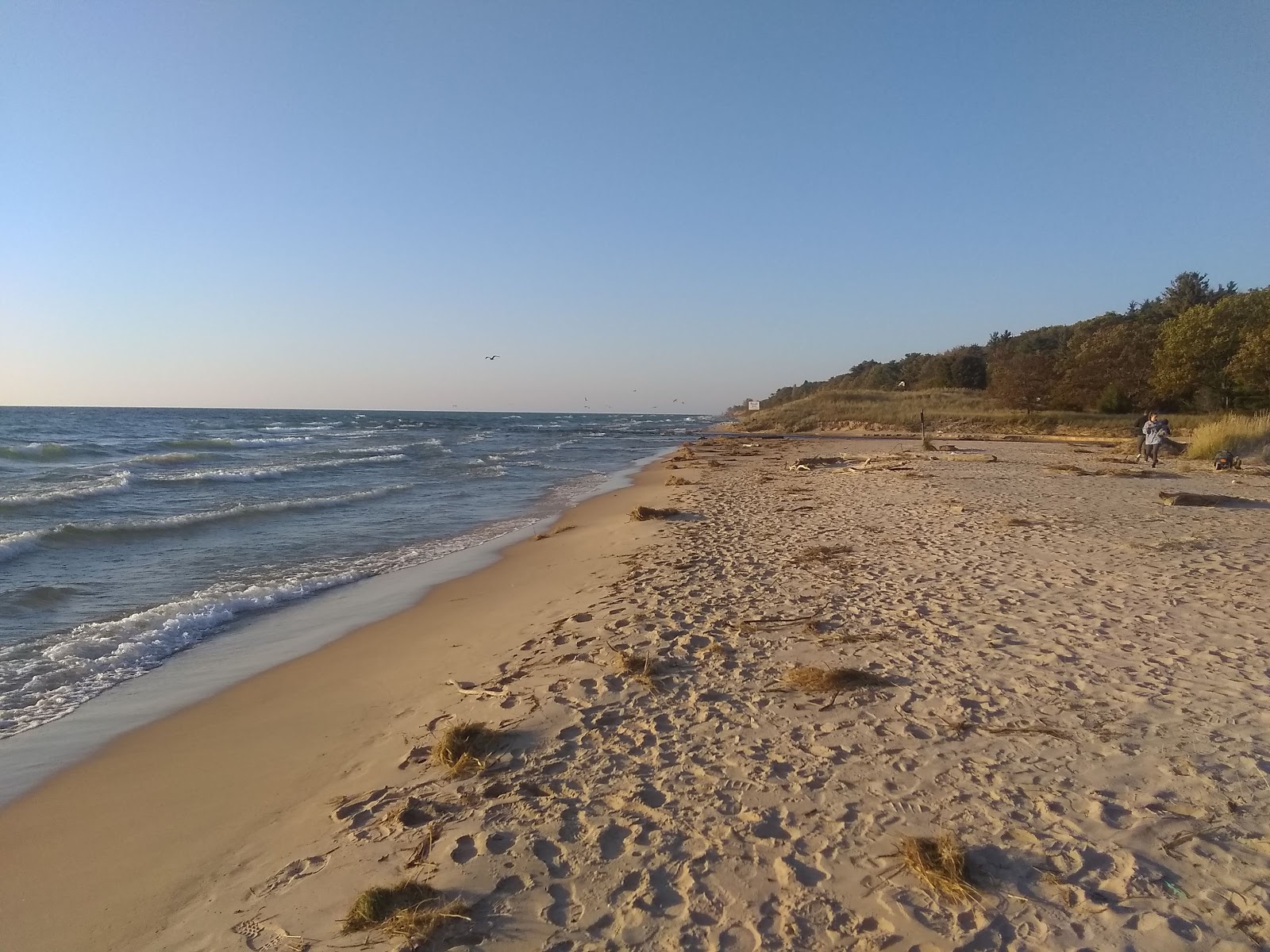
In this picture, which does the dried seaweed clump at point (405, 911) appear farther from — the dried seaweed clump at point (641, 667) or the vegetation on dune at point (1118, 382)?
the vegetation on dune at point (1118, 382)

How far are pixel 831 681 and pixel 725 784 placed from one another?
1.55 m

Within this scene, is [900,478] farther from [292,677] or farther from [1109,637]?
[292,677]

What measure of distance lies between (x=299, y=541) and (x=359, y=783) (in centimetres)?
1025

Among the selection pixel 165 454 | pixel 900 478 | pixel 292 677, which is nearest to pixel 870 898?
pixel 292 677

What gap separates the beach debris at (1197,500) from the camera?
1284 cm

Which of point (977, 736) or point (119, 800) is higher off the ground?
point (977, 736)

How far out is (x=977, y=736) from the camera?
4.40 metres

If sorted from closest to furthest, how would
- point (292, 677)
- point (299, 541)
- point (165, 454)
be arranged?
1. point (292, 677)
2. point (299, 541)
3. point (165, 454)

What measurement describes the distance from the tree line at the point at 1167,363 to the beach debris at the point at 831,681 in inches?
1373

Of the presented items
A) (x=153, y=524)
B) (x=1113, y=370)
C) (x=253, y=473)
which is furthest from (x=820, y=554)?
(x=1113, y=370)

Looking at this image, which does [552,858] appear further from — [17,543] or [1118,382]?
[1118,382]

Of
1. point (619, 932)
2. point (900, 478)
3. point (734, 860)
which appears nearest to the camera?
point (619, 932)

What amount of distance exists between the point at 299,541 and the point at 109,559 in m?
2.92

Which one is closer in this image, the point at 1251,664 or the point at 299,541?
the point at 1251,664
